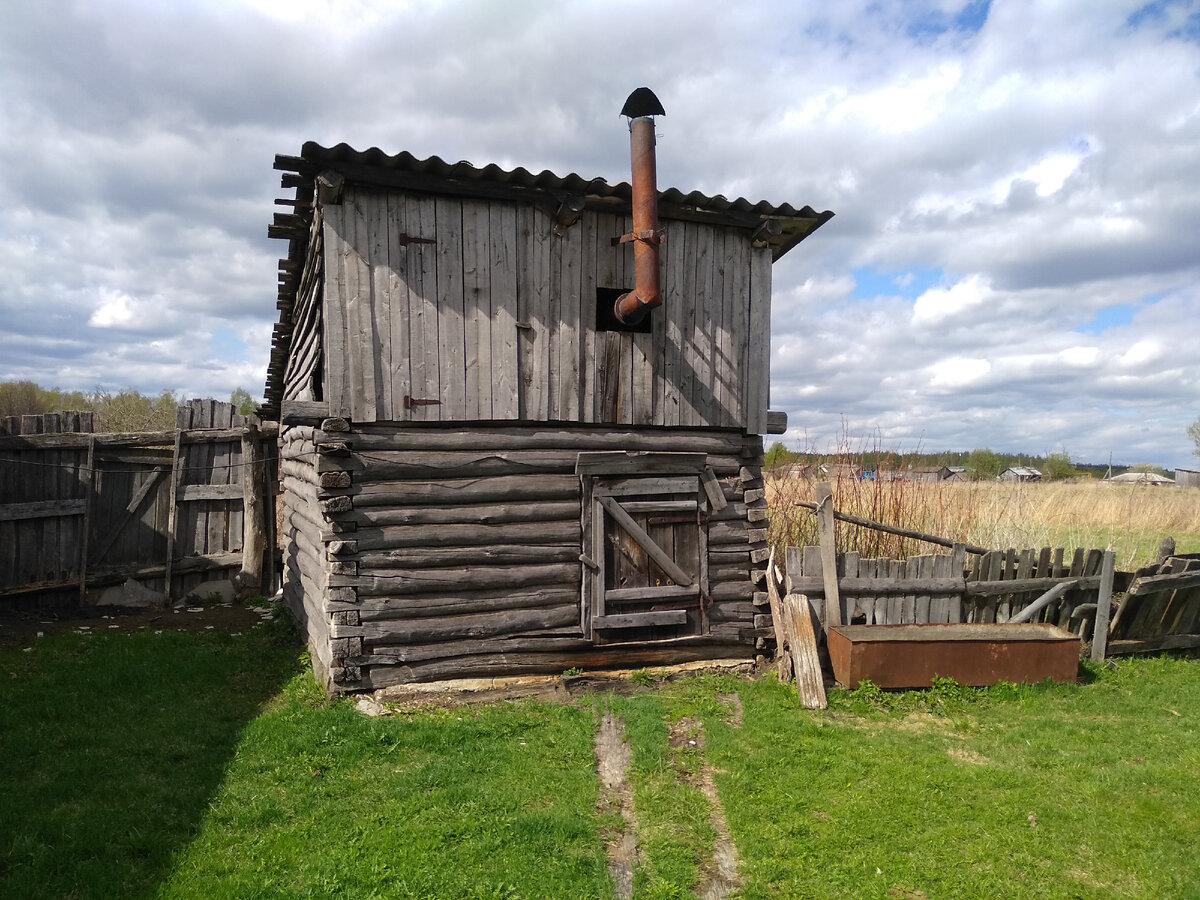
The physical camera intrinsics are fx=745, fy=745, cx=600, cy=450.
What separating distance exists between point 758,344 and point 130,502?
894 centimetres

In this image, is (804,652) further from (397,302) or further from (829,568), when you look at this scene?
(397,302)

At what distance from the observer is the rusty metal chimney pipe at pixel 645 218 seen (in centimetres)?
735

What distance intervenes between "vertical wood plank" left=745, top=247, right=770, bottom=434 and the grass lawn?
3.03 meters

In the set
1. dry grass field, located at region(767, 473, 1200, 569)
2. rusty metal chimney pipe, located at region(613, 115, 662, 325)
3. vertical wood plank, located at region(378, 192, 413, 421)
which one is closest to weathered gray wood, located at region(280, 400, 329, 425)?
vertical wood plank, located at region(378, 192, 413, 421)

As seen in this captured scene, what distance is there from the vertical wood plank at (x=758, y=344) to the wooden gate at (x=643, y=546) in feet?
3.00

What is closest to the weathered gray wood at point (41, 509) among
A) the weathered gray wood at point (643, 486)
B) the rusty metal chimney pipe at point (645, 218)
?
the weathered gray wood at point (643, 486)

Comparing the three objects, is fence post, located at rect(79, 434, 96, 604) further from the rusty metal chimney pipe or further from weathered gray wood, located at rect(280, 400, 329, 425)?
the rusty metal chimney pipe

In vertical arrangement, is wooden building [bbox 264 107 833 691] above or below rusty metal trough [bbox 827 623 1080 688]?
above

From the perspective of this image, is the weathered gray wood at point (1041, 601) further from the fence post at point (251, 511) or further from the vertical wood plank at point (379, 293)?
the fence post at point (251, 511)

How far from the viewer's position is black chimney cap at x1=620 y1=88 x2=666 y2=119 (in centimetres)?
760

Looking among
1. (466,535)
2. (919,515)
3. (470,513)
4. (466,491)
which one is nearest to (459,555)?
(466,535)

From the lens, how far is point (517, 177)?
24.4 feet

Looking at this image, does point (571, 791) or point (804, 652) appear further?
point (804, 652)

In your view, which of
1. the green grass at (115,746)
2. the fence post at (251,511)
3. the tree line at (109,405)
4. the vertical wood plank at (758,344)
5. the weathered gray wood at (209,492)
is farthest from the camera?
the tree line at (109,405)
